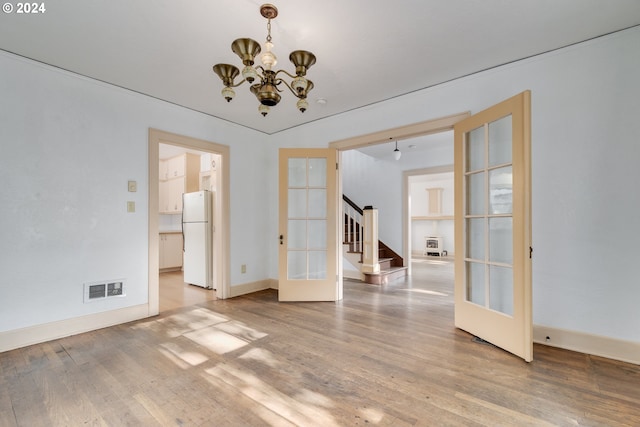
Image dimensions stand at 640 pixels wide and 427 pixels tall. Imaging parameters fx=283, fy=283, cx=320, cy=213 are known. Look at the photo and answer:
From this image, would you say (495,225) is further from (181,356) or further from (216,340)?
(181,356)

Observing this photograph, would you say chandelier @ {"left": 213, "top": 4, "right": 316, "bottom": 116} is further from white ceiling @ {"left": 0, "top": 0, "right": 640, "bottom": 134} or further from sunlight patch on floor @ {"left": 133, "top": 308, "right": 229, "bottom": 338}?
sunlight patch on floor @ {"left": 133, "top": 308, "right": 229, "bottom": 338}

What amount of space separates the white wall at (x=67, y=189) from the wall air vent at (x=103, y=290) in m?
0.05

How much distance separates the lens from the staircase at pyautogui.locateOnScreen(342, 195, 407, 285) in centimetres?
521

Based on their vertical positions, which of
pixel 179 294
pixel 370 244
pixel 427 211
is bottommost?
pixel 179 294

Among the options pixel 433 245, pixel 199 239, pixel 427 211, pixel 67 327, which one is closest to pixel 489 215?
pixel 67 327

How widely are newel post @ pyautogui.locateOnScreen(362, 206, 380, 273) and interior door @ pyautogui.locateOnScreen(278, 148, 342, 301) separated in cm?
130

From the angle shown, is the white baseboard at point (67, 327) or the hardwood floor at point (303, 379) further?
the white baseboard at point (67, 327)

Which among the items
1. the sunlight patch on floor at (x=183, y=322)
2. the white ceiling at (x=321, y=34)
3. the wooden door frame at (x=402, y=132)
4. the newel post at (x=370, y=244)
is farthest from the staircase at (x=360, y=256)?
the white ceiling at (x=321, y=34)

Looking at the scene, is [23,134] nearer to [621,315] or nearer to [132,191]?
[132,191]

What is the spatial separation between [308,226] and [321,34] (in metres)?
2.42

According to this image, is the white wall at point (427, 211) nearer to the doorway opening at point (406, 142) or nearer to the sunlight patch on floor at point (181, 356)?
the doorway opening at point (406, 142)

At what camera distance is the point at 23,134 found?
2525 millimetres

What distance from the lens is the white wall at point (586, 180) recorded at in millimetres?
2217

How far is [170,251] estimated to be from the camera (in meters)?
6.25
